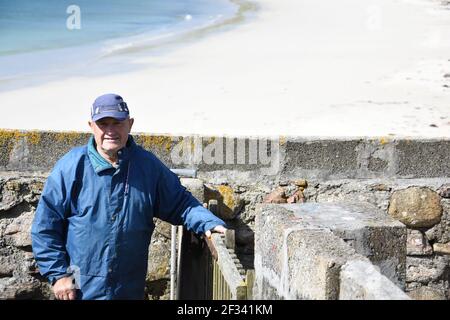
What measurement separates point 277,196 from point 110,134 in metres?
1.55

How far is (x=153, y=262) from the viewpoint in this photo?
470cm

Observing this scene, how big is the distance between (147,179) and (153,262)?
1163mm

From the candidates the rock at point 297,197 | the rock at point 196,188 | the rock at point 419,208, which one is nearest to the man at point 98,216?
the rock at point 196,188

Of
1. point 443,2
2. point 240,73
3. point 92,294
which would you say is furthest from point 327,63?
point 92,294

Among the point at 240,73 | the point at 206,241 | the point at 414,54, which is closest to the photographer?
the point at 206,241

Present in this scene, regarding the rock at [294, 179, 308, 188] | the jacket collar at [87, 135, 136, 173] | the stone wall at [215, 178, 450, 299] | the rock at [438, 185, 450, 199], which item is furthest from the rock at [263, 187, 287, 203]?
the jacket collar at [87, 135, 136, 173]

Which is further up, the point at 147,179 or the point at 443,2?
the point at 443,2

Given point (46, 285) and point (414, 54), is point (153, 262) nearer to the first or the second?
point (46, 285)

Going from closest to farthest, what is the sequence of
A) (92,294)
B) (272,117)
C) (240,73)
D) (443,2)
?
(92,294)
(272,117)
(240,73)
(443,2)

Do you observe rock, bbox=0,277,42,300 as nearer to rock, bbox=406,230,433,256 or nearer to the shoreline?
rock, bbox=406,230,433,256

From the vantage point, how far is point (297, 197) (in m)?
4.79

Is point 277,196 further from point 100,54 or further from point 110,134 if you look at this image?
point 100,54

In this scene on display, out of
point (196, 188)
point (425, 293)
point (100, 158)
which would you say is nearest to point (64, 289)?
point (100, 158)

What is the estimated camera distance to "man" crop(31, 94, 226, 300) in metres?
3.51
